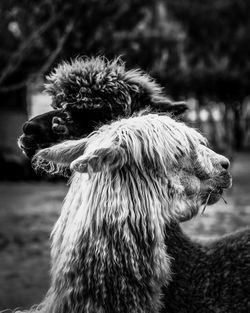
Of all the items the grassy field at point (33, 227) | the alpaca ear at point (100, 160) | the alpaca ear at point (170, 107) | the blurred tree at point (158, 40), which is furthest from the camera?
the blurred tree at point (158, 40)

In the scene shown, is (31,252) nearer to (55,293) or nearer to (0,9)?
(0,9)

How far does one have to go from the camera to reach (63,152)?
8.13 ft

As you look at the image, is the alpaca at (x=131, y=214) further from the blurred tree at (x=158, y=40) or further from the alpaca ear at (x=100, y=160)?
the blurred tree at (x=158, y=40)

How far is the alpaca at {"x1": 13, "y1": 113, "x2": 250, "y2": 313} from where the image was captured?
2.37m

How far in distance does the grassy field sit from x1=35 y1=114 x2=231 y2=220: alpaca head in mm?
3697

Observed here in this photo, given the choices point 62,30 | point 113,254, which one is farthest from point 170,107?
point 62,30

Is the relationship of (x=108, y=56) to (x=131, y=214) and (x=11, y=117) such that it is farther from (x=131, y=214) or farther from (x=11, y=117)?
(x=11, y=117)

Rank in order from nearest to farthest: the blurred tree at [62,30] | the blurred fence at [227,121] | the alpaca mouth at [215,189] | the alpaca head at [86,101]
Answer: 1. the alpaca mouth at [215,189]
2. the alpaca head at [86,101]
3. the blurred tree at [62,30]
4. the blurred fence at [227,121]

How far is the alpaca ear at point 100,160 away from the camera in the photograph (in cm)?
228

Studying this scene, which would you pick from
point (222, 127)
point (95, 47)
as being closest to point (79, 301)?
point (95, 47)

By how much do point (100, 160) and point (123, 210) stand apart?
22cm

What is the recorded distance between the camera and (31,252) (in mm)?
9328

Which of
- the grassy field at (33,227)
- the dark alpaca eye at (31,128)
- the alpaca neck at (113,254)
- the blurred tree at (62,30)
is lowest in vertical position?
the grassy field at (33,227)

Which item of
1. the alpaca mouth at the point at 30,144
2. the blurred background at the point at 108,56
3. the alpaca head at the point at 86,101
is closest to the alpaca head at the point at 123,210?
the alpaca head at the point at 86,101
